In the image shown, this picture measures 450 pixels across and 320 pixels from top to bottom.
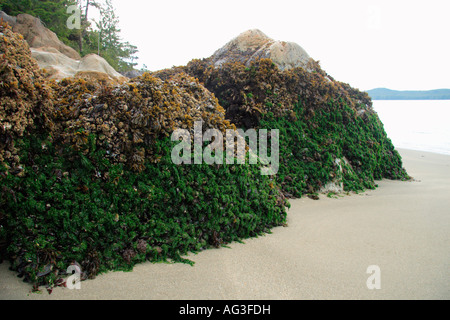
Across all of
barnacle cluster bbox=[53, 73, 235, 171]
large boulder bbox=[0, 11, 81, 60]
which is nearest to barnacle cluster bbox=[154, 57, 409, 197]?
barnacle cluster bbox=[53, 73, 235, 171]

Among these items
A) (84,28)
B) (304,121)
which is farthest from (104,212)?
(84,28)

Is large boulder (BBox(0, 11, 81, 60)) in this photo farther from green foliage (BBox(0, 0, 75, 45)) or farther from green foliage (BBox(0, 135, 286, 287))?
green foliage (BBox(0, 135, 286, 287))

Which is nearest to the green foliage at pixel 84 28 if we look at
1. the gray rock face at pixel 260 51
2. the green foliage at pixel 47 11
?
the green foliage at pixel 47 11

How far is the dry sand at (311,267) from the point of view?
2521 mm

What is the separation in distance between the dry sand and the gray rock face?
360 centimetres

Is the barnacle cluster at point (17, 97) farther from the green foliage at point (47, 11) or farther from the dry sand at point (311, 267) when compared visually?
the green foliage at point (47, 11)

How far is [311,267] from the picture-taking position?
3.02 metres

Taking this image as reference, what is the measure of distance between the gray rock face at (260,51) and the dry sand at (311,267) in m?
3.60

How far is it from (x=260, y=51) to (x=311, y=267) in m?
5.30

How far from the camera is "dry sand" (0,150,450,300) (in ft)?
8.27

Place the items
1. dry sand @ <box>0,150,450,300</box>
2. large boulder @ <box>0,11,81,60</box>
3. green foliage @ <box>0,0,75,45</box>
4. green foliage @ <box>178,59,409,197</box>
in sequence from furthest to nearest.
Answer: green foliage @ <box>0,0,75,45</box> → large boulder @ <box>0,11,81,60</box> → green foliage @ <box>178,59,409,197</box> → dry sand @ <box>0,150,450,300</box>

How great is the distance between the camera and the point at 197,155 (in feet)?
10.9

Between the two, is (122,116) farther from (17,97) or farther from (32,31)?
(32,31)
